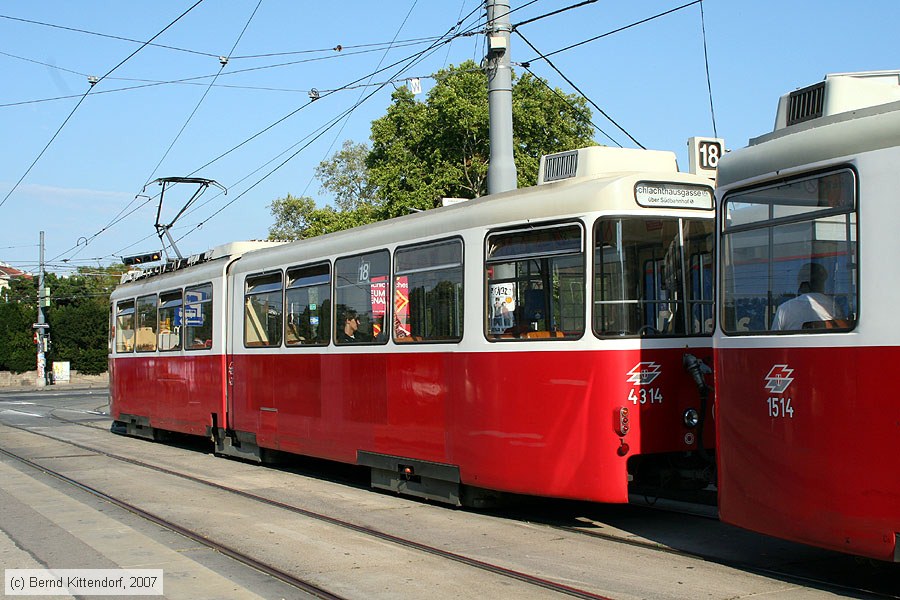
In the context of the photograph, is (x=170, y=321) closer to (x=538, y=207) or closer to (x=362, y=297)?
(x=362, y=297)

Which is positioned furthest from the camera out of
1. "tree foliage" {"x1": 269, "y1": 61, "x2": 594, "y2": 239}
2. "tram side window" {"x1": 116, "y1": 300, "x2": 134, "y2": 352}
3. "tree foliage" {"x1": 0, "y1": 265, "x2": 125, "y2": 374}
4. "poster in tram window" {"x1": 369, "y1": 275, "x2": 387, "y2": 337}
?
"tree foliage" {"x1": 0, "y1": 265, "x2": 125, "y2": 374}

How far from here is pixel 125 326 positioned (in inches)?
836

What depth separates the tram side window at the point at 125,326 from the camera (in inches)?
816

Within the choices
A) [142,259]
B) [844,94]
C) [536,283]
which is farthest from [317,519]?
[142,259]

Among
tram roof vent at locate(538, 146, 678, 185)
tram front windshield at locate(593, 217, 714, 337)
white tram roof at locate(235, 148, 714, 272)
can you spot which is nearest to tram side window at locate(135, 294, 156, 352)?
white tram roof at locate(235, 148, 714, 272)

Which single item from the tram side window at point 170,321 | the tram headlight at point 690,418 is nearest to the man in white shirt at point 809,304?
the tram headlight at point 690,418

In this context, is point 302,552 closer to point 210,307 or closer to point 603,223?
point 603,223

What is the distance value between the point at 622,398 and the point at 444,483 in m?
2.79

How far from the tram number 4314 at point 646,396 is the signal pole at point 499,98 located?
204 inches

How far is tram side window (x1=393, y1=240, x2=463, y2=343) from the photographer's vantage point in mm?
10031

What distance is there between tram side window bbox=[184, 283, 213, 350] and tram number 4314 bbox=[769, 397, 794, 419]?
1113cm

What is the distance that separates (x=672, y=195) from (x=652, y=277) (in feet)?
2.58

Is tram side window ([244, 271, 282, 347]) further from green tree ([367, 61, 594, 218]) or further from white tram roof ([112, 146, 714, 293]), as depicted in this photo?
green tree ([367, 61, 594, 218])

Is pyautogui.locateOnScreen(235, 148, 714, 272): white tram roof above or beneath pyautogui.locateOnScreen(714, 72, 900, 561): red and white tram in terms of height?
above
